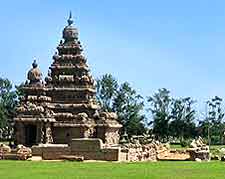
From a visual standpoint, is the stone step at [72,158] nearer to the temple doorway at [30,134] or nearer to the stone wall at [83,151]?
the stone wall at [83,151]

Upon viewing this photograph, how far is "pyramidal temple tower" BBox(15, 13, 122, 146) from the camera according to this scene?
59.3 m

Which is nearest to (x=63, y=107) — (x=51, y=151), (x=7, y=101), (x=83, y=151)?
(x=51, y=151)

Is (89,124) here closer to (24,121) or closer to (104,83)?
(24,121)

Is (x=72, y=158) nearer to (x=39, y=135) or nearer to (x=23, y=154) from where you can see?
(x=23, y=154)

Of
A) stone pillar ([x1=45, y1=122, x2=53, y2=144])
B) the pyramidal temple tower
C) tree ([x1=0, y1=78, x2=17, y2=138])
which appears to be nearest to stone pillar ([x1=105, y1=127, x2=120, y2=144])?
the pyramidal temple tower

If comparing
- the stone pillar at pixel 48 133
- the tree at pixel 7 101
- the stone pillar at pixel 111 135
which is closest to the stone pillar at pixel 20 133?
the stone pillar at pixel 48 133

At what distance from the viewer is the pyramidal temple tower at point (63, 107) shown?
2335 inches

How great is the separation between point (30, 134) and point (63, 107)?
452cm

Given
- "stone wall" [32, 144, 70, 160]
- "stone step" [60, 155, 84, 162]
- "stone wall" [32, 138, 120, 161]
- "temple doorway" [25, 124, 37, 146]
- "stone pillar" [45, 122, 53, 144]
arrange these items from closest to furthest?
"stone step" [60, 155, 84, 162]
"stone wall" [32, 138, 120, 161]
"stone wall" [32, 144, 70, 160]
"stone pillar" [45, 122, 53, 144]
"temple doorway" [25, 124, 37, 146]

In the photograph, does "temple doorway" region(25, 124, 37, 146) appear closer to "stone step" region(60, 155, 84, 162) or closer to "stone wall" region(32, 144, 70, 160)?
"stone wall" region(32, 144, 70, 160)

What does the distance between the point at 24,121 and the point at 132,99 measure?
35.3 metres

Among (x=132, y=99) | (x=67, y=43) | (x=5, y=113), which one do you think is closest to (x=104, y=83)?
(x=132, y=99)

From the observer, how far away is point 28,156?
144ft

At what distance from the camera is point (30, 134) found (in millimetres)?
61062
